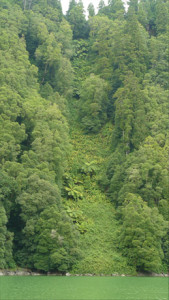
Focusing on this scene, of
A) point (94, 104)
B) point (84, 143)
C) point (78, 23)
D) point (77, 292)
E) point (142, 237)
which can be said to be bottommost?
point (142, 237)

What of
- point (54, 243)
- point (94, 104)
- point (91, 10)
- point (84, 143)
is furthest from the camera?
point (91, 10)

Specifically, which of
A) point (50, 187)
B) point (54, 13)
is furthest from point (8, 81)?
point (54, 13)

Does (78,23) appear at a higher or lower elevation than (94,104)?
higher

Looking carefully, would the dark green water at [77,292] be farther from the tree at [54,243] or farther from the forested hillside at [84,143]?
the forested hillside at [84,143]

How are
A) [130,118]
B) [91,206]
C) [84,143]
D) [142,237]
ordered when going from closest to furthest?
1. [142,237]
2. [91,206]
3. [130,118]
4. [84,143]

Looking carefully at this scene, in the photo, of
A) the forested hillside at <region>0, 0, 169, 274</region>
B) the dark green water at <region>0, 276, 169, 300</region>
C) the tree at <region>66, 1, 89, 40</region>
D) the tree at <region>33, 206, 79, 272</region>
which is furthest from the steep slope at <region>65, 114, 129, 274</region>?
the tree at <region>66, 1, 89, 40</region>

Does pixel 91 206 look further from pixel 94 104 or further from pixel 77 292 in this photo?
pixel 77 292

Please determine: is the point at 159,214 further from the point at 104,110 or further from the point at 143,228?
the point at 104,110

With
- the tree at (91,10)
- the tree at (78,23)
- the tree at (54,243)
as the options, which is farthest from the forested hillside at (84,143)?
the tree at (91,10)

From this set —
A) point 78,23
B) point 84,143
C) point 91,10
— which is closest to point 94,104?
point 84,143
